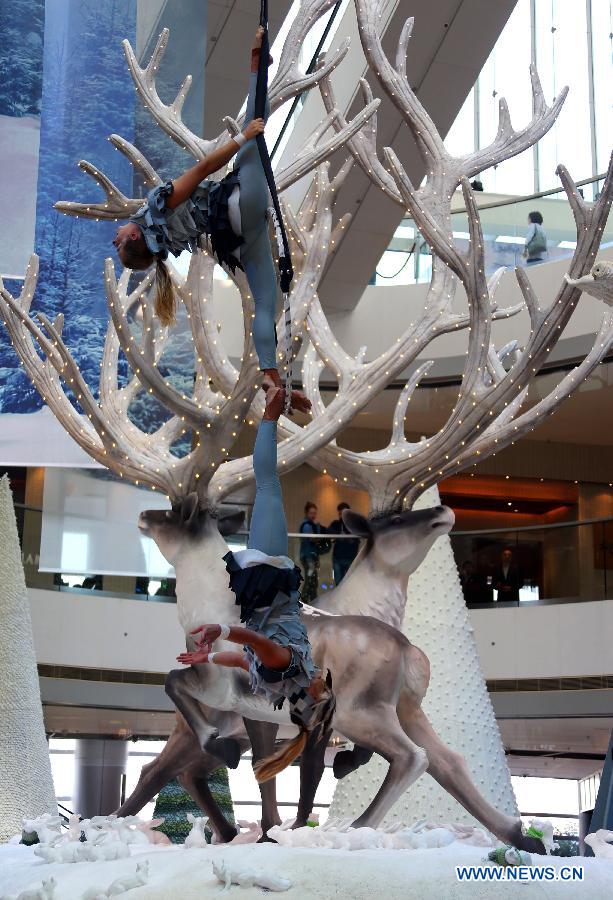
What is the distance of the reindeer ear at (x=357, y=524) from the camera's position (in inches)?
213

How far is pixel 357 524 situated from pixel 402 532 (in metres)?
0.20

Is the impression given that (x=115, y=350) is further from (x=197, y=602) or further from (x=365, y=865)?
(x=365, y=865)

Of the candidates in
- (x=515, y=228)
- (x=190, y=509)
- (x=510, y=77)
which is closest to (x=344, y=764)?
(x=190, y=509)

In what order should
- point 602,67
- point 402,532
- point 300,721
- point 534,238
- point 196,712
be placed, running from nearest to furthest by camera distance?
1. point 300,721
2. point 196,712
3. point 402,532
4. point 534,238
5. point 602,67

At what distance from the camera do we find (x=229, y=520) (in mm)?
5172

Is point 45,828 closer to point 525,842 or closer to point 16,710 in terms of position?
point 525,842

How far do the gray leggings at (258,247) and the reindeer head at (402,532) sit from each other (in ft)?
6.23

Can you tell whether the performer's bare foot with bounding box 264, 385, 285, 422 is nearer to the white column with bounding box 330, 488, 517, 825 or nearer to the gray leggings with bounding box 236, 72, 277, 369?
the gray leggings with bounding box 236, 72, 277, 369

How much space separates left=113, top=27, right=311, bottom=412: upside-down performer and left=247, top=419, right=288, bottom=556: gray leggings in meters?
0.12

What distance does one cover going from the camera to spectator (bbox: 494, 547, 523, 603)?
1231cm

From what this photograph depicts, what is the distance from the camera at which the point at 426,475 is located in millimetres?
5613

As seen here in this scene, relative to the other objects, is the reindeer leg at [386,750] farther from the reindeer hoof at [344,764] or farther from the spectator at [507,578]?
the spectator at [507,578]

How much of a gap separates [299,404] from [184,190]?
2.13 feet

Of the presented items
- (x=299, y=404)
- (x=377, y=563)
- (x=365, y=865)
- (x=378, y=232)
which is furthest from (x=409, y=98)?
(x=378, y=232)
